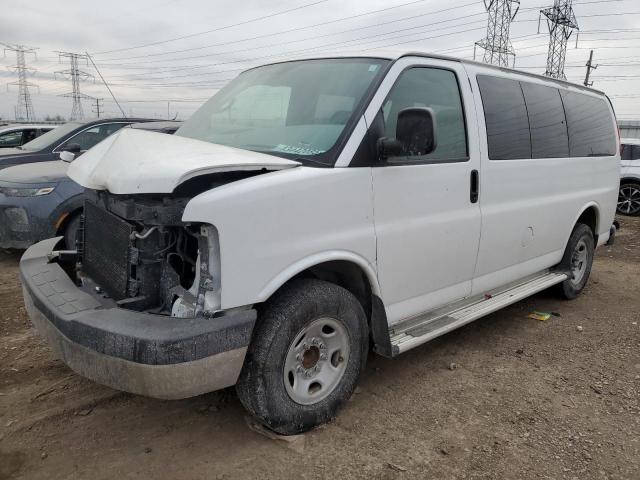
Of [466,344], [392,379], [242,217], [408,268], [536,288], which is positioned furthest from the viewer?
[536,288]

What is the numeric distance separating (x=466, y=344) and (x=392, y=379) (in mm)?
1025

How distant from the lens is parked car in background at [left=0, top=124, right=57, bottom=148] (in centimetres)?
1116

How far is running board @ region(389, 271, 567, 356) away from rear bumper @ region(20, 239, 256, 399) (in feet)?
3.87

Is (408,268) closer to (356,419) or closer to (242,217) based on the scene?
(356,419)

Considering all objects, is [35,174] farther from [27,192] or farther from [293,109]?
[293,109]

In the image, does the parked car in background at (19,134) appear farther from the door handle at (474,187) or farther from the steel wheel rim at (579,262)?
the steel wheel rim at (579,262)

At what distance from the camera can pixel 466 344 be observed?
14.7 feet

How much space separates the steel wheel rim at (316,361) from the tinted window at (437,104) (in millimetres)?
1069

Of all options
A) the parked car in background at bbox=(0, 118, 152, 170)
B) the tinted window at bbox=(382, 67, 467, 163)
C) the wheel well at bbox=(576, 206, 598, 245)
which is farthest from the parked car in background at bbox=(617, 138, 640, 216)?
the parked car in background at bbox=(0, 118, 152, 170)

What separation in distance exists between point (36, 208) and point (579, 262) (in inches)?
235

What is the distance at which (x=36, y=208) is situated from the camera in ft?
19.4

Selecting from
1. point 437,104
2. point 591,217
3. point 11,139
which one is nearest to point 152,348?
point 437,104

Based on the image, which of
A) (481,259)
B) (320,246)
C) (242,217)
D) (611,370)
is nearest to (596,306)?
(611,370)

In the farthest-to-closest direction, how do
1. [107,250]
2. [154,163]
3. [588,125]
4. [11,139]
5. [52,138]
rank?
[11,139]
[52,138]
[588,125]
[107,250]
[154,163]
